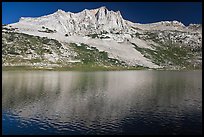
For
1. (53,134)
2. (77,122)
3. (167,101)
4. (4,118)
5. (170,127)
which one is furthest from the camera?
(167,101)

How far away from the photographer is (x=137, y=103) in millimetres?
87875

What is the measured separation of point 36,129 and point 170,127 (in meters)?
25.4

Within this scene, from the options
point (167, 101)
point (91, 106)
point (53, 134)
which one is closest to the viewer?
point (53, 134)

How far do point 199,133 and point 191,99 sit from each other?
4093 centimetres

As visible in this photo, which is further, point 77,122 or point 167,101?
point 167,101

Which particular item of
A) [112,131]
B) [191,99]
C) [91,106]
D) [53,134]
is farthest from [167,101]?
[53,134]

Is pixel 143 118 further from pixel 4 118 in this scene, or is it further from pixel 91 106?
pixel 4 118

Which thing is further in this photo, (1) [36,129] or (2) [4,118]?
(2) [4,118]

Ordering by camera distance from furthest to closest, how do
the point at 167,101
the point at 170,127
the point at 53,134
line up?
the point at 167,101 → the point at 170,127 → the point at 53,134

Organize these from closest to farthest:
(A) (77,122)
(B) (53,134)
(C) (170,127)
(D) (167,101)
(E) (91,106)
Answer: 1. (B) (53,134)
2. (C) (170,127)
3. (A) (77,122)
4. (E) (91,106)
5. (D) (167,101)

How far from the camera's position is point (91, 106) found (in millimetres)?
84500

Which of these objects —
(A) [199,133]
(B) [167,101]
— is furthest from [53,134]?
(B) [167,101]

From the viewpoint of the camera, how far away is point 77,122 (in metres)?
64.5

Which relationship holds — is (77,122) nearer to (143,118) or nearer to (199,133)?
(143,118)
